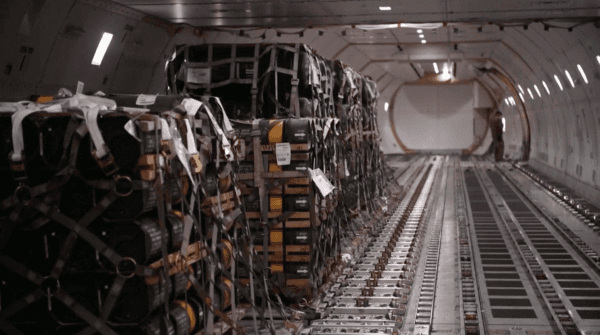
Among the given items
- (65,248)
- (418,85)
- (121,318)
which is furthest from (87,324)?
(418,85)

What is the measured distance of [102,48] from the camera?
497 inches

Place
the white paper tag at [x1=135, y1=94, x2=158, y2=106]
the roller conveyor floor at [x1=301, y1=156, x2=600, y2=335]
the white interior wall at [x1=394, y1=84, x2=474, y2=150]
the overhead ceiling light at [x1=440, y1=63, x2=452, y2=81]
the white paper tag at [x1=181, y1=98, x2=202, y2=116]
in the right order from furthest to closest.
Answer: the white interior wall at [x1=394, y1=84, x2=474, y2=150]
the overhead ceiling light at [x1=440, y1=63, x2=452, y2=81]
the roller conveyor floor at [x1=301, y1=156, x2=600, y2=335]
the white paper tag at [x1=135, y1=94, x2=158, y2=106]
the white paper tag at [x1=181, y1=98, x2=202, y2=116]

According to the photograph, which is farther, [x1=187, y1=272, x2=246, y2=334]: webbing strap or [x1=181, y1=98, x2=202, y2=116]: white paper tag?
[x1=181, y1=98, x2=202, y2=116]: white paper tag

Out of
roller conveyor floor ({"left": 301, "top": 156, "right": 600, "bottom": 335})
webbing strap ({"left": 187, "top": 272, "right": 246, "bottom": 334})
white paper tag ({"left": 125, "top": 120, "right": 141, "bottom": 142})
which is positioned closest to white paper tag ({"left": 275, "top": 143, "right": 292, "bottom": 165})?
roller conveyor floor ({"left": 301, "top": 156, "right": 600, "bottom": 335})

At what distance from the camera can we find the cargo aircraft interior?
4598 mm

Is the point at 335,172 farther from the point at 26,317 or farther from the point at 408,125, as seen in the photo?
the point at 408,125

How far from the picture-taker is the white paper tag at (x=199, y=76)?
29.1ft

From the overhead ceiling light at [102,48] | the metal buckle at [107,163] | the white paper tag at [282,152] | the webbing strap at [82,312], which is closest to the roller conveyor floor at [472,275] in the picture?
the white paper tag at [282,152]

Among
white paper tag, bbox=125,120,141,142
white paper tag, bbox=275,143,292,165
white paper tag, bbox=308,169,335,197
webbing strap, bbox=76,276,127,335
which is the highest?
white paper tag, bbox=125,120,141,142

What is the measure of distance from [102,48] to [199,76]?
14.6 feet

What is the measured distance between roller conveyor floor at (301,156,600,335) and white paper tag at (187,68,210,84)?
309 cm

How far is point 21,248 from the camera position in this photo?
4.69 meters

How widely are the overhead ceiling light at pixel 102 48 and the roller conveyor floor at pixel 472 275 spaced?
5.73 metres

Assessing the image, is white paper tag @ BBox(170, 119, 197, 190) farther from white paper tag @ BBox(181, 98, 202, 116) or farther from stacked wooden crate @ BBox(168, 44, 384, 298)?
stacked wooden crate @ BBox(168, 44, 384, 298)
